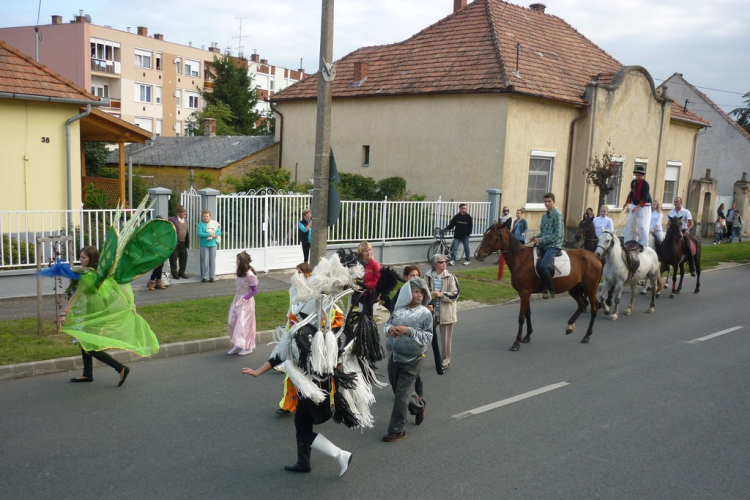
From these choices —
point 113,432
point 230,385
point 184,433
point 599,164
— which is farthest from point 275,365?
point 599,164

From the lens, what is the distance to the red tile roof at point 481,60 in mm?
22250

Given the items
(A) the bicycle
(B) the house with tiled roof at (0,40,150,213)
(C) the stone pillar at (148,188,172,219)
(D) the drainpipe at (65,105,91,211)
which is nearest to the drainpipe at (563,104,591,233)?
(A) the bicycle

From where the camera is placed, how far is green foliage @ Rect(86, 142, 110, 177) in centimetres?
2997

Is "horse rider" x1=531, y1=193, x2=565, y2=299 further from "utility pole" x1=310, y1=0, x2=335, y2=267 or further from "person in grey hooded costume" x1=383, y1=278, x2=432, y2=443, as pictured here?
"person in grey hooded costume" x1=383, y1=278, x2=432, y2=443

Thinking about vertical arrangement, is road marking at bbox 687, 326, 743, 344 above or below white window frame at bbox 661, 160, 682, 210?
below

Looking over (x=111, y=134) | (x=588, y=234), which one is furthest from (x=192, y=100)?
(x=588, y=234)

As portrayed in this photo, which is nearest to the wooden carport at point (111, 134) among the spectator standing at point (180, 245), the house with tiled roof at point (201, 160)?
the house with tiled roof at point (201, 160)

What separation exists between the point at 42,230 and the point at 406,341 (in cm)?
980

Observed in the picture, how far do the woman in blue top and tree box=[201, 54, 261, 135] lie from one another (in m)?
36.7

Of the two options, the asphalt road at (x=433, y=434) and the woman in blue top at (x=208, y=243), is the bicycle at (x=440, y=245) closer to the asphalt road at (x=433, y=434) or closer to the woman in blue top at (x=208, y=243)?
the woman in blue top at (x=208, y=243)

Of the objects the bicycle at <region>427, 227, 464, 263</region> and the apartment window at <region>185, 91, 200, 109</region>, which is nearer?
the bicycle at <region>427, 227, 464, 263</region>

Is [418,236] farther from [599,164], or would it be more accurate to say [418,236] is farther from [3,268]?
[3,268]

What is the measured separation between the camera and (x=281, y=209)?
16.7 m

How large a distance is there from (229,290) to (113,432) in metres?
7.62
